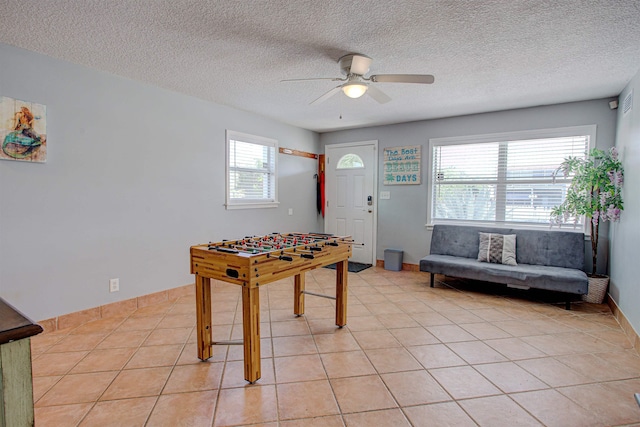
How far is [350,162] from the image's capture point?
5719mm

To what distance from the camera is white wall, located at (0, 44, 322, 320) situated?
2596 millimetres

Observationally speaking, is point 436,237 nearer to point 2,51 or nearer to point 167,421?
point 167,421

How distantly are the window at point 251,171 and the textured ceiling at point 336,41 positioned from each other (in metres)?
0.96

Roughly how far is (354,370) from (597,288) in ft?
10.1

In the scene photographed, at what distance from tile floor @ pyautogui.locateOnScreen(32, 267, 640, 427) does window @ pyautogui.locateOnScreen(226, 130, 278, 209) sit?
1.68 metres

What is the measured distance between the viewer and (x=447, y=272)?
4051 mm

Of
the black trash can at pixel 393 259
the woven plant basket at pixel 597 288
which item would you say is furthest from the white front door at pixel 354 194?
the woven plant basket at pixel 597 288

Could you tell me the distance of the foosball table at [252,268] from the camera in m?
2.00

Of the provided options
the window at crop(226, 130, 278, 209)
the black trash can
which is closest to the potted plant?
the black trash can

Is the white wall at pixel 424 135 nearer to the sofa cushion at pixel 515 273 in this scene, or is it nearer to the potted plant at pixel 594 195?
the potted plant at pixel 594 195

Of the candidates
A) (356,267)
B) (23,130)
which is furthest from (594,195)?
(23,130)

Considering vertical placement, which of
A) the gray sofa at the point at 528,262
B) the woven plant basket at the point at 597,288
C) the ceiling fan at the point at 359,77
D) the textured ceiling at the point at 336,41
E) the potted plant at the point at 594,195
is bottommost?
the woven plant basket at the point at 597,288

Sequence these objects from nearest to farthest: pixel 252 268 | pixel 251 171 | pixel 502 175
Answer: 1. pixel 252 268
2. pixel 502 175
3. pixel 251 171

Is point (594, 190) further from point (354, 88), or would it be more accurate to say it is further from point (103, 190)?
point (103, 190)
